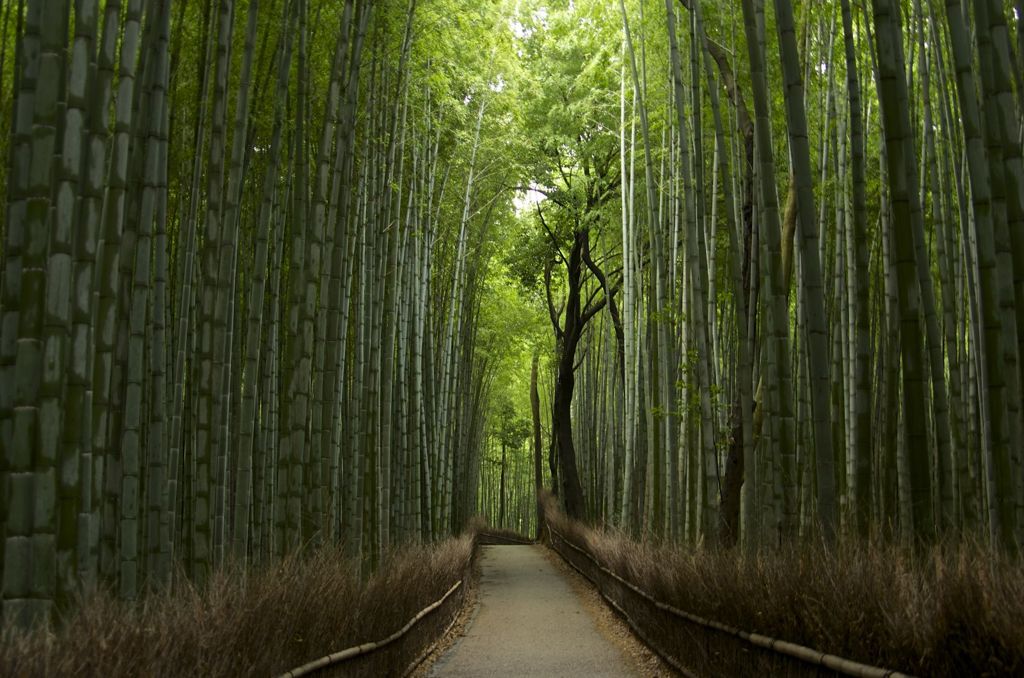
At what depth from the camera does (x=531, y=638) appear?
7039mm

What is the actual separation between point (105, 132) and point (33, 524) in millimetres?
1211

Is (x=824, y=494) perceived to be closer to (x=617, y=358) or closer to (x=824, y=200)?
(x=824, y=200)

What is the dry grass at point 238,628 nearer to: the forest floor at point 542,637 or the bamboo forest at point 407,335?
the bamboo forest at point 407,335

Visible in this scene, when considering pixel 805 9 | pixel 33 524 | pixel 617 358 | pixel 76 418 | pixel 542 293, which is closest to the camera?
pixel 33 524

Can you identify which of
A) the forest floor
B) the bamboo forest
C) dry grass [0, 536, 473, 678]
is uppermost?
the bamboo forest

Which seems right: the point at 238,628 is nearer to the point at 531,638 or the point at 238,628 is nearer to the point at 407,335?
the point at 531,638

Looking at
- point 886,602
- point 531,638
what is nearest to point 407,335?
point 531,638

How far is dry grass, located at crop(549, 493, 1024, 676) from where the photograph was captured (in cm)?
212

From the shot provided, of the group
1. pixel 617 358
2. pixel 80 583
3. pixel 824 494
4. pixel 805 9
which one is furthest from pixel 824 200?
pixel 617 358

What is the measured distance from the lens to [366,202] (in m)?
6.85

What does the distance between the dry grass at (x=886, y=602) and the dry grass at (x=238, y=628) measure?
1.66m

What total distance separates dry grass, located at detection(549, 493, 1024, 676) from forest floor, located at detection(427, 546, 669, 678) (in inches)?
50.2

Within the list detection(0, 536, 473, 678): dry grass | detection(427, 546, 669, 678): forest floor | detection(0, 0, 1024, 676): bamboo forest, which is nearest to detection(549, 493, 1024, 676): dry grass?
detection(0, 0, 1024, 676): bamboo forest

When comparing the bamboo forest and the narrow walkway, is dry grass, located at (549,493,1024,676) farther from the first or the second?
the narrow walkway
